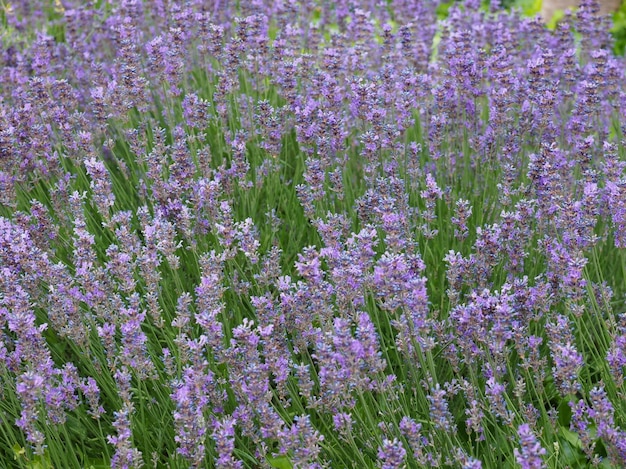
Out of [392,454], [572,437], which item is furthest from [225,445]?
[572,437]

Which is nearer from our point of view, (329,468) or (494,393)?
(494,393)

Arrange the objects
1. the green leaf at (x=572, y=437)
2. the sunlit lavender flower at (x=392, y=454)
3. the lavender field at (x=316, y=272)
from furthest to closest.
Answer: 1. the green leaf at (x=572, y=437)
2. the lavender field at (x=316, y=272)
3. the sunlit lavender flower at (x=392, y=454)

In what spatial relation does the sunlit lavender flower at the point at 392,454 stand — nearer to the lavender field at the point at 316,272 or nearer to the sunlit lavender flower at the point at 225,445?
the lavender field at the point at 316,272

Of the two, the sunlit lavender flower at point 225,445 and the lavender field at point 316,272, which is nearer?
the sunlit lavender flower at point 225,445

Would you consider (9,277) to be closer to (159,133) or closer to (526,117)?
(159,133)

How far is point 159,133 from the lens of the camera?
10.9ft

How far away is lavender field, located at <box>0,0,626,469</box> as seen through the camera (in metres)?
2.30

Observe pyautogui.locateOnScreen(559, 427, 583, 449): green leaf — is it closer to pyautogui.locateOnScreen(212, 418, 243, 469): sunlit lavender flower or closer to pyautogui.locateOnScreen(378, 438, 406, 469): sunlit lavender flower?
pyautogui.locateOnScreen(378, 438, 406, 469): sunlit lavender flower

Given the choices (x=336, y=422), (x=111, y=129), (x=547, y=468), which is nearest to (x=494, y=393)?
(x=547, y=468)

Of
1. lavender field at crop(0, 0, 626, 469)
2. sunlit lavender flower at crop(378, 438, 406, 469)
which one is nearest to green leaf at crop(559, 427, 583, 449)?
lavender field at crop(0, 0, 626, 469)

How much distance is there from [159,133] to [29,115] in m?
0.68

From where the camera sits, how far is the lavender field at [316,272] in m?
2.30

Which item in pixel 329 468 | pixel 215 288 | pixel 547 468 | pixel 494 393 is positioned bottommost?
pixel 329 468

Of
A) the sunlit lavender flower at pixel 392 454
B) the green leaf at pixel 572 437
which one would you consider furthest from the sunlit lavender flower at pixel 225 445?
the green leaf at pixel 572 437
